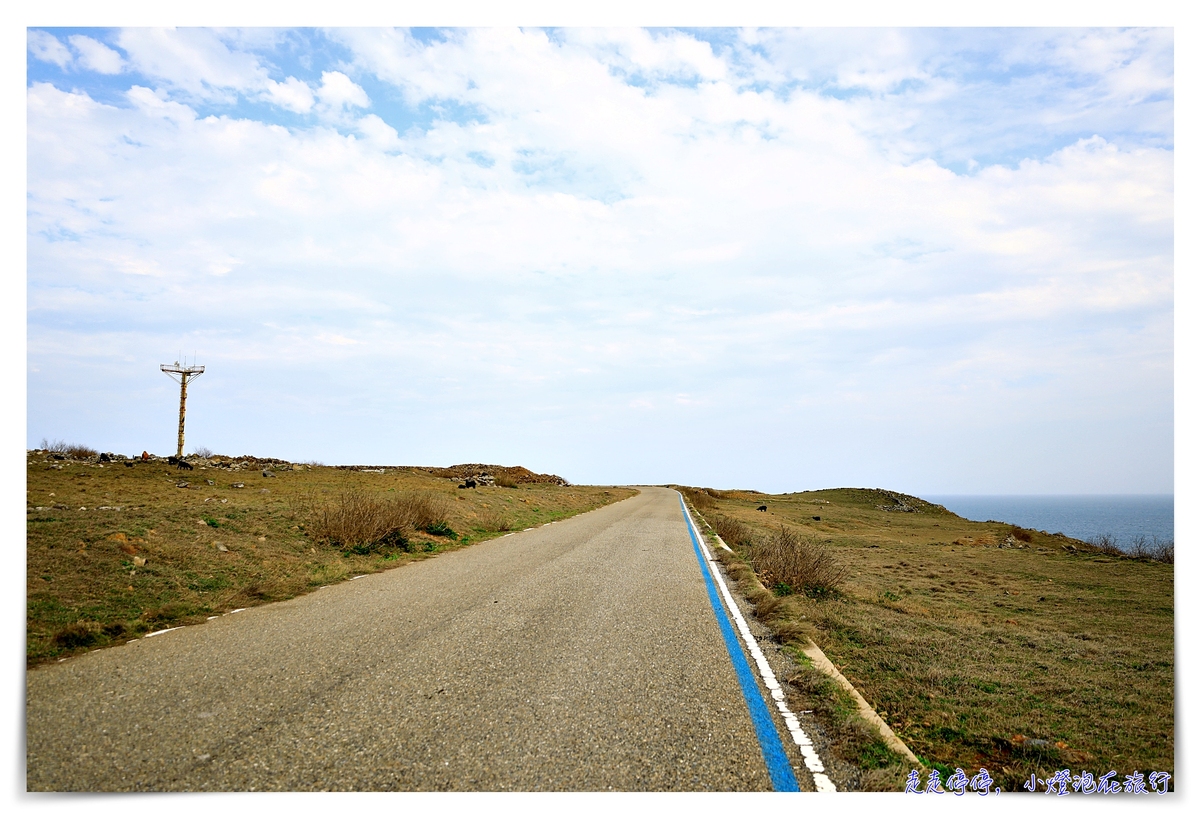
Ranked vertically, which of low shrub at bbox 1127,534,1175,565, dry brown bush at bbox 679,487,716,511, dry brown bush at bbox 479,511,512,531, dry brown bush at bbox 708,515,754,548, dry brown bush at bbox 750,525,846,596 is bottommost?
dry brown bush at bbox 679,487,716,511

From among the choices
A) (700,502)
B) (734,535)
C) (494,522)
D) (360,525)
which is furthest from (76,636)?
(700,502)

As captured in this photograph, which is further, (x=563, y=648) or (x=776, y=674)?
(x=563, y=648)

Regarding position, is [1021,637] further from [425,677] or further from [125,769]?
[125,769]

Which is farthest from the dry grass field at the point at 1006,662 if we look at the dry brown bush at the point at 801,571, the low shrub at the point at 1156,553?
the low shrub at the point at 1156,553

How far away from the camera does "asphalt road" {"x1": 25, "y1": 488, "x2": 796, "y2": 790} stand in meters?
3.89

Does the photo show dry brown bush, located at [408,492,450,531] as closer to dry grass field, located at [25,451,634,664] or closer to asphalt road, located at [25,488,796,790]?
dry grass field, located at [25,451,634,664]

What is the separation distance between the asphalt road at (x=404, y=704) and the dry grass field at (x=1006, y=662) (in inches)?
51.5

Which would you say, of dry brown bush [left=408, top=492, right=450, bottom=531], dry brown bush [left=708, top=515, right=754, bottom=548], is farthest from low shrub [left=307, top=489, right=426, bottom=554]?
dry brown bush [left=708, top=515, right=754, bottom=548]

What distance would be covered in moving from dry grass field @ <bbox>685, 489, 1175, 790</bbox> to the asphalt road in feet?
4.29

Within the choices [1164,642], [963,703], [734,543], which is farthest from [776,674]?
[734,543]

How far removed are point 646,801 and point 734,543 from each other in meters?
18.6

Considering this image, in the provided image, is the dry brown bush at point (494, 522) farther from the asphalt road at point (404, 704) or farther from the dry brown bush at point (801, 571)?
the asphalt road at point (404, 704)

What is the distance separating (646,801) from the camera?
3693mm

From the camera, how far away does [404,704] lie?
4961 mm
